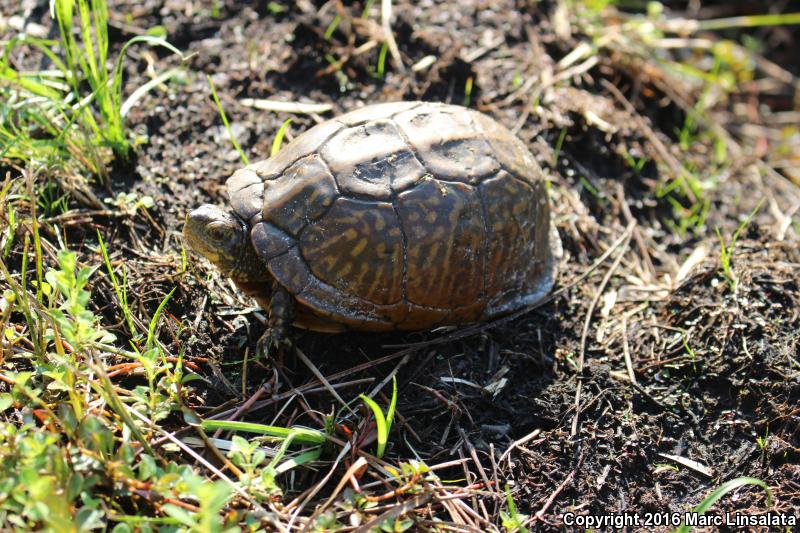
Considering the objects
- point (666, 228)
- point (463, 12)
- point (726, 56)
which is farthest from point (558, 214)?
point (726, 56)

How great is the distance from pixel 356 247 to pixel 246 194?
0.49 metres

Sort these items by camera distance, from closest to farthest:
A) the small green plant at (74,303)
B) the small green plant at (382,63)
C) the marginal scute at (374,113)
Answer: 1. the small green plant at (74,303)
2. the marginal scute at (374,113)
3. the small green plant at (382,63)

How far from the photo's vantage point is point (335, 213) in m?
2.44

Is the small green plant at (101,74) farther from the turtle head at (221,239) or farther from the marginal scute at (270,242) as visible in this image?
the marginal scute at (270,242)

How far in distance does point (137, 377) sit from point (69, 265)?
0.59 meters

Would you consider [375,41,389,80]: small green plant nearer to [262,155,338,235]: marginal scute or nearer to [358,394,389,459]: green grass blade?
[262,155,338,235]: marginal scute

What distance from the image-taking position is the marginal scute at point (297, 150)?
8.46 feet

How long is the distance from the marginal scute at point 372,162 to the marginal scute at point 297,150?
2.0 inches

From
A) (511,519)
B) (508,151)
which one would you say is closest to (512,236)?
(508,151)

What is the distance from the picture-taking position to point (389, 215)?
2.45 metres

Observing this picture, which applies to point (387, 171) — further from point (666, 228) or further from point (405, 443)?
point (666, 228)

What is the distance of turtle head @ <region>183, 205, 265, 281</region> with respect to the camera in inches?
97.4

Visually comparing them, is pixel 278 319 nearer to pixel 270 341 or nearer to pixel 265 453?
pixel 270 341

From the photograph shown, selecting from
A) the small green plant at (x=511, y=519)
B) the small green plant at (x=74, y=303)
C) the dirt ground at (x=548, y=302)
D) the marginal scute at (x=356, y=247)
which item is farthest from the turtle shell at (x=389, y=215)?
the small green plant at (x=511, y=519)
